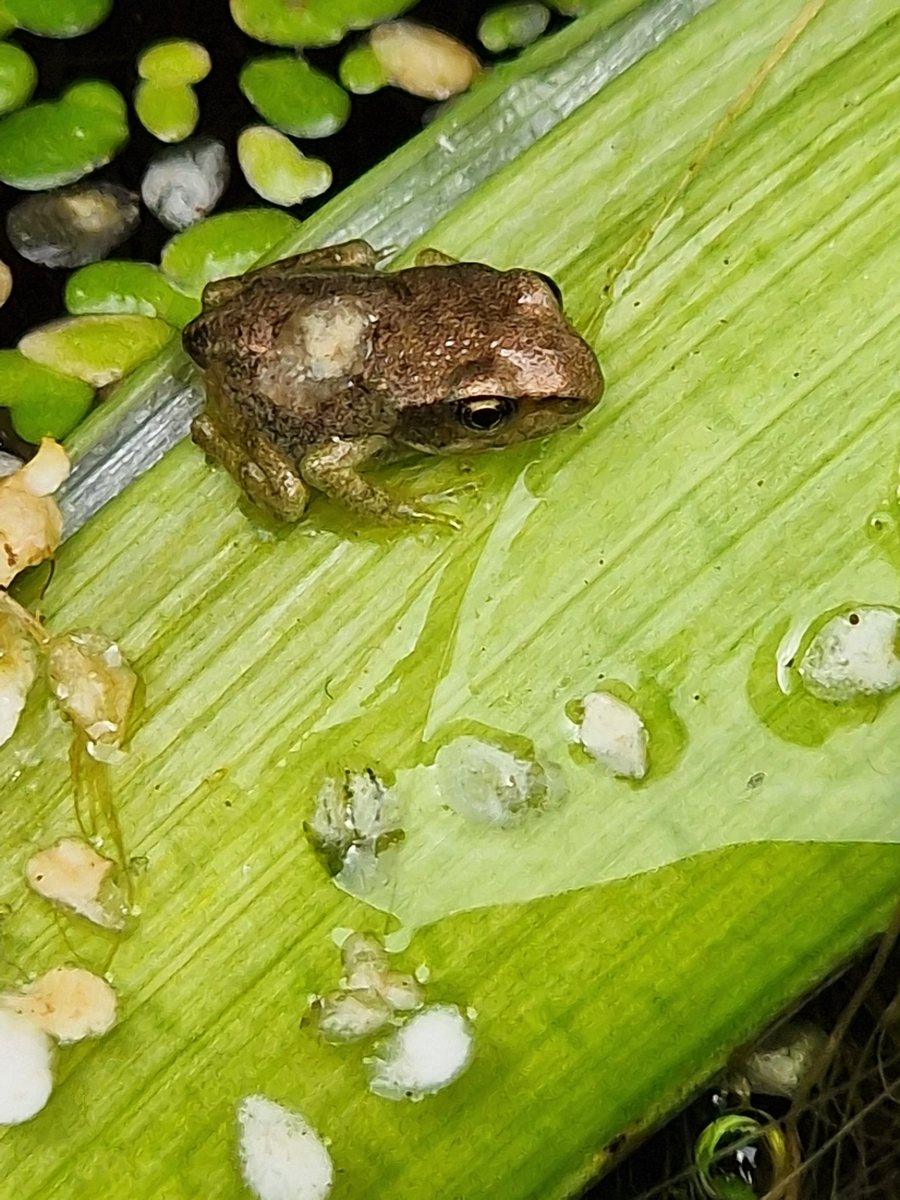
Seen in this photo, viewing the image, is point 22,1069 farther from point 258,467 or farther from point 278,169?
point 278,169

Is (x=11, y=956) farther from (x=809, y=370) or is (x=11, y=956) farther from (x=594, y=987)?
(x=809, y=370)

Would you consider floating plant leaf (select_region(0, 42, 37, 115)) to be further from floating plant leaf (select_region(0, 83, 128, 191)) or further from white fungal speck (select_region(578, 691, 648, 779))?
white fungal speck (select_region(578, 691, 648, 779))

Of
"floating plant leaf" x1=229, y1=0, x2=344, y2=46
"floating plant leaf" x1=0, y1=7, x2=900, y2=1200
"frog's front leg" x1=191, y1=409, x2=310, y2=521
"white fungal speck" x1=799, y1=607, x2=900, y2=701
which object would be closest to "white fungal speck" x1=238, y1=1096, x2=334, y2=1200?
"floating plant leaf" x1=0, y1=7, x2=900, y2=1200

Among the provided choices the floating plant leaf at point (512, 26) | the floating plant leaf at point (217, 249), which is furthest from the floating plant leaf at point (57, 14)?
the floating plant leaf at point (512, 26)

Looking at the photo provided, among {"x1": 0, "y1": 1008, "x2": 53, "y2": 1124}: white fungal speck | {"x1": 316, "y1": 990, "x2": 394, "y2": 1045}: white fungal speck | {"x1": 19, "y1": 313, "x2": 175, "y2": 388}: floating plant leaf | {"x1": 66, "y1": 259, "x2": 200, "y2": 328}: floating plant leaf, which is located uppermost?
{"x1": 66, "y1": 259, "x2": 200, "y2": 328}: floating plant leaf

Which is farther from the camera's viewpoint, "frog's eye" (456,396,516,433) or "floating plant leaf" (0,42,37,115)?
"floating plant leaf" (0,42,37,115)

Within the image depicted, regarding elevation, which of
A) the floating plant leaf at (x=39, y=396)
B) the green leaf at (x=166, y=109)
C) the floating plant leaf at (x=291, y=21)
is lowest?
the floating plant leaf at (x=39, y=396)

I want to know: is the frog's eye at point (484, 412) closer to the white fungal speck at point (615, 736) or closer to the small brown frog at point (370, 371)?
the small brown frog at point (370, 371)
